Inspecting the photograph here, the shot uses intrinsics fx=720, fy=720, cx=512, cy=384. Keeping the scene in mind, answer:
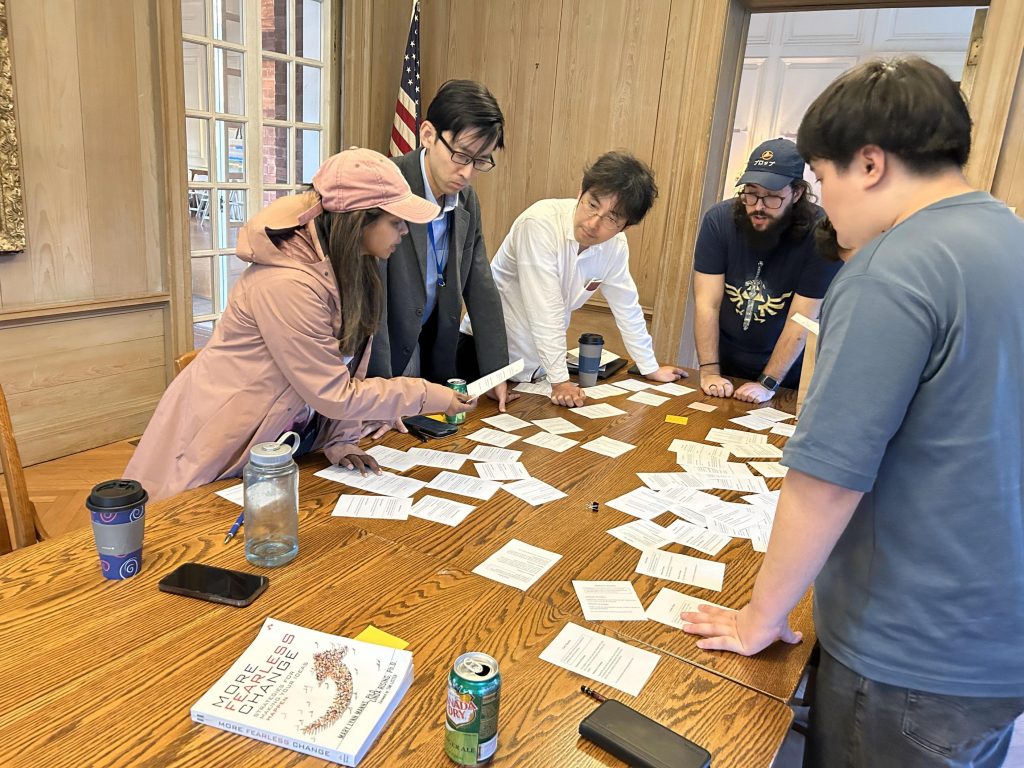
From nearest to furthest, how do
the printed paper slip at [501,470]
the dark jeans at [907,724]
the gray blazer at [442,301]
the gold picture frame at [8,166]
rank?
1. the dark jeans at [907,724]
2. the printed paper slip at [501,470]
3. the gray blazer at [442,301]
4. the gold picture frame at [8,166]

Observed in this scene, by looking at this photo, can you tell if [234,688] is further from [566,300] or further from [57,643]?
[566,300]

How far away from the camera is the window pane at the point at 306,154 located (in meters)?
4.16

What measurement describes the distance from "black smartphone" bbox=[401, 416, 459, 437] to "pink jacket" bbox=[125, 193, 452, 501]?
0.76ft

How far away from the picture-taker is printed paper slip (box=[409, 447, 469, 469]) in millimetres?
1705

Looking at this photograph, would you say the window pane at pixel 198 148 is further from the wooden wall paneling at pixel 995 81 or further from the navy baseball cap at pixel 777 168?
the wooden wall paneling at pixel 995 81

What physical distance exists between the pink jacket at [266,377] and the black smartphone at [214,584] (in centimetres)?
38

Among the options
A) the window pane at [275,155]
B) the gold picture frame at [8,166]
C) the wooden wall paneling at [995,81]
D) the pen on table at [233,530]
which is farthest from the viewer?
the window pane at [275,155]

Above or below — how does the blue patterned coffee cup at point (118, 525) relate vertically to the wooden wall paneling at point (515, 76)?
below

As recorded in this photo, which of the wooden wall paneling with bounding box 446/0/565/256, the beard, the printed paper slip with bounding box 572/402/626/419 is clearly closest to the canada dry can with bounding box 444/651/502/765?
the printed paper slip with bounding box 572/402/626/419

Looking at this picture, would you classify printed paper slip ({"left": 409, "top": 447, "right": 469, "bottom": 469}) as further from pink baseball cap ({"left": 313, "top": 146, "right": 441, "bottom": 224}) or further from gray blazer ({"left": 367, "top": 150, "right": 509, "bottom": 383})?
pink baseball cap ({"left": 313, "top": 146, "right": 441, "bottom": 224})

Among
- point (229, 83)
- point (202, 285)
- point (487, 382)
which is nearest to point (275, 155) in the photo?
point (229, 83)

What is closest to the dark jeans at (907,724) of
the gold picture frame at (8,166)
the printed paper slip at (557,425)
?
the printed paper slip at (557,425)

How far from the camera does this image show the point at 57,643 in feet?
3.26

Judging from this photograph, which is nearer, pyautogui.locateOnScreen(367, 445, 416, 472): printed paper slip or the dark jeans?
the dark jeans
